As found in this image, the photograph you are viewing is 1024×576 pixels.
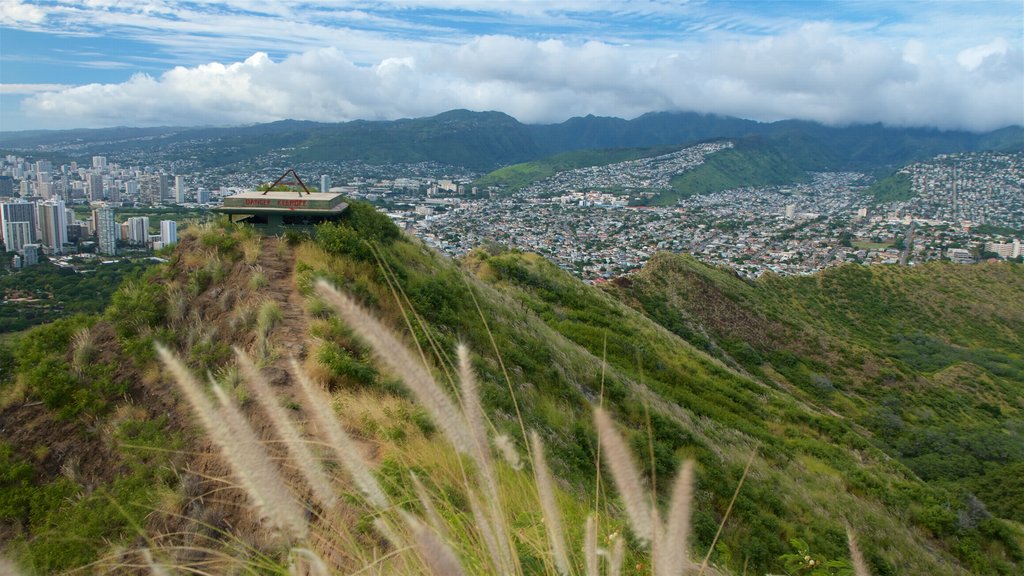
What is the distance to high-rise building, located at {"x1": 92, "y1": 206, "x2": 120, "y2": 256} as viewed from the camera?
106 ft

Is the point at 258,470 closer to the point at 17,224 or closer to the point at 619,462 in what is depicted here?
the point at 619,462

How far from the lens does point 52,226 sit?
1323 inches

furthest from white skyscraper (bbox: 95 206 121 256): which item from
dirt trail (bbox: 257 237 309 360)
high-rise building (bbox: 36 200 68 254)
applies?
dirt trail (bbox: 257 237 309 360)

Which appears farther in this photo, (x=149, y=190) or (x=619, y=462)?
(x=149, y=190)

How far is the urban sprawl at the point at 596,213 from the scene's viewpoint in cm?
3919

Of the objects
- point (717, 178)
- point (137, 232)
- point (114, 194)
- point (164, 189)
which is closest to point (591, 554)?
point (137, 232)

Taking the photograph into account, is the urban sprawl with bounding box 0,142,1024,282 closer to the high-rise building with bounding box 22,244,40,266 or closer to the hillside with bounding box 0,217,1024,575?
the high-rise building with bounding box 22,244,40,266

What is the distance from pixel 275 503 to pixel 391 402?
3309 mm

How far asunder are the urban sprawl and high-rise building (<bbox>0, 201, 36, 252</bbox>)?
0.09 meters

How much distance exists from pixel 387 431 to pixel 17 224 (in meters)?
38.0

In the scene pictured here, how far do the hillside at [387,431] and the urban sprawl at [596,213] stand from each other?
9.62 m

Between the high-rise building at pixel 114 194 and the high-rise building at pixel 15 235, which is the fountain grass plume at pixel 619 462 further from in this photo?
the high-rise building at pixel 114 194

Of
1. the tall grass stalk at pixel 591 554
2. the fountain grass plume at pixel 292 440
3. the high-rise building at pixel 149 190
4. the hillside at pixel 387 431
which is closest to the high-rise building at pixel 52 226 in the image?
the high-rise building at pixel 149 190

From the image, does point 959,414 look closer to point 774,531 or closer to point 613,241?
point 774,531
